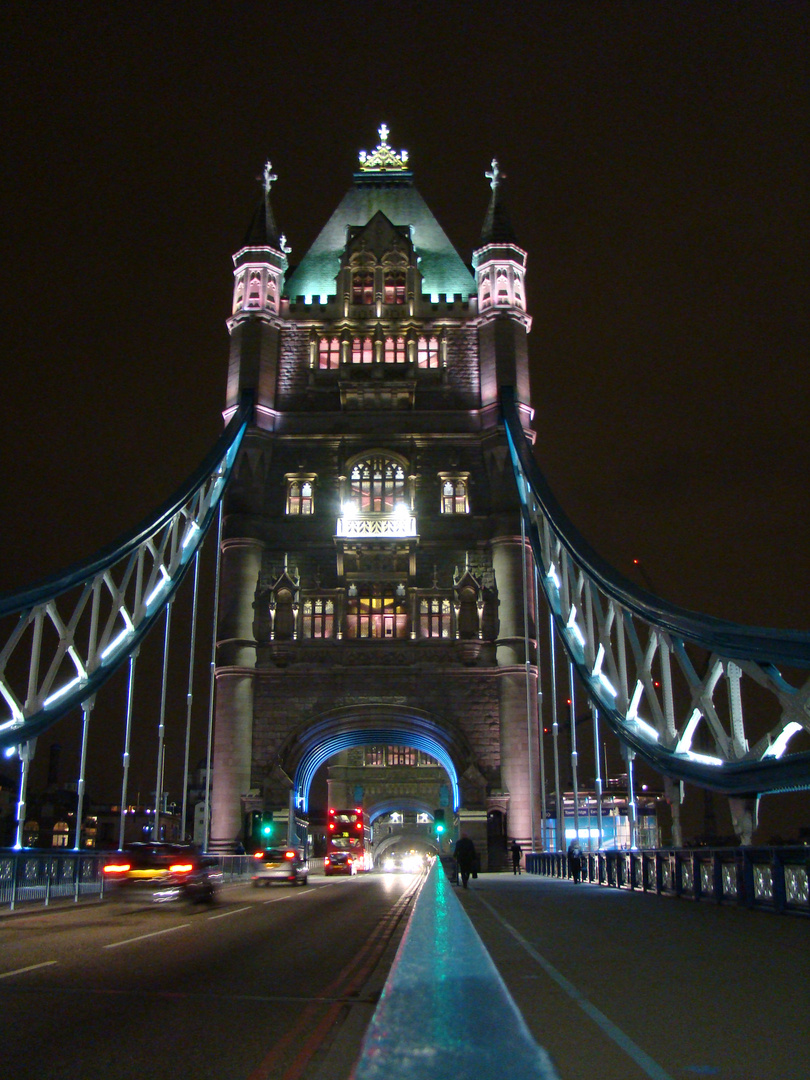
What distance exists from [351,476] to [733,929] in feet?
119

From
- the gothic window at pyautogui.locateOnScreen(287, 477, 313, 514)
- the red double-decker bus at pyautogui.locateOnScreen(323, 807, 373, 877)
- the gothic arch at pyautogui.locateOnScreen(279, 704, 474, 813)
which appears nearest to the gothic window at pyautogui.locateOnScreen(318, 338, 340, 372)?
the gothic window at pyautogui.locateOnScreen(287, 477, 313, 514)

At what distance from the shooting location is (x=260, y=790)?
4325 centimetres

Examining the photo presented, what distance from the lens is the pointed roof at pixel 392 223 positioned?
53469mm

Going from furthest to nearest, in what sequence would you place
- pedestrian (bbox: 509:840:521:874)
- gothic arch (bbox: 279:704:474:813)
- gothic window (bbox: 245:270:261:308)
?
gothic window (bbox: 245:270:261:308) < gothic arch (bbox: 279:704:474:813) < pedestrian (bbox: 509:840:521:874)

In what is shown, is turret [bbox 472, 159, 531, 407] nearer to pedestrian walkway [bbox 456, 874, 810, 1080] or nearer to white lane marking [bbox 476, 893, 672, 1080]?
pedestrian walkway [bbox 456, 874, 810, 1080]

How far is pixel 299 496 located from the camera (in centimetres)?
4759

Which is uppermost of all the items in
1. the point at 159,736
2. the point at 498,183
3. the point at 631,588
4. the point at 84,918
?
the point at 498,183

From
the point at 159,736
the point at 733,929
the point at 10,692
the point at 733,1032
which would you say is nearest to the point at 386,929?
the point at 733,929

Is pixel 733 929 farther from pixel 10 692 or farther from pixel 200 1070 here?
pixel 10 692

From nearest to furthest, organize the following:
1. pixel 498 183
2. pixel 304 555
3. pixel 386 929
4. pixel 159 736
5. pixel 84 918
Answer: pixel 386 929
pixel 84 918
pixel 159 736
pixel 304 555
pixel 498 183

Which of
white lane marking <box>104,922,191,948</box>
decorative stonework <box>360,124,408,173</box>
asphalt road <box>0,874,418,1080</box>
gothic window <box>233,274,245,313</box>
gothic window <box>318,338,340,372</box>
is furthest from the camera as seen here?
decorative stonework <box>360,124,408,173</box>

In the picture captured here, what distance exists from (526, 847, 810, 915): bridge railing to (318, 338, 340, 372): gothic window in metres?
31.0

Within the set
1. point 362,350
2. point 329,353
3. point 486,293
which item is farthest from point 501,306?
point 329,353

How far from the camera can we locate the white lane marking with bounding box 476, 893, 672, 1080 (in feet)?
17.5
